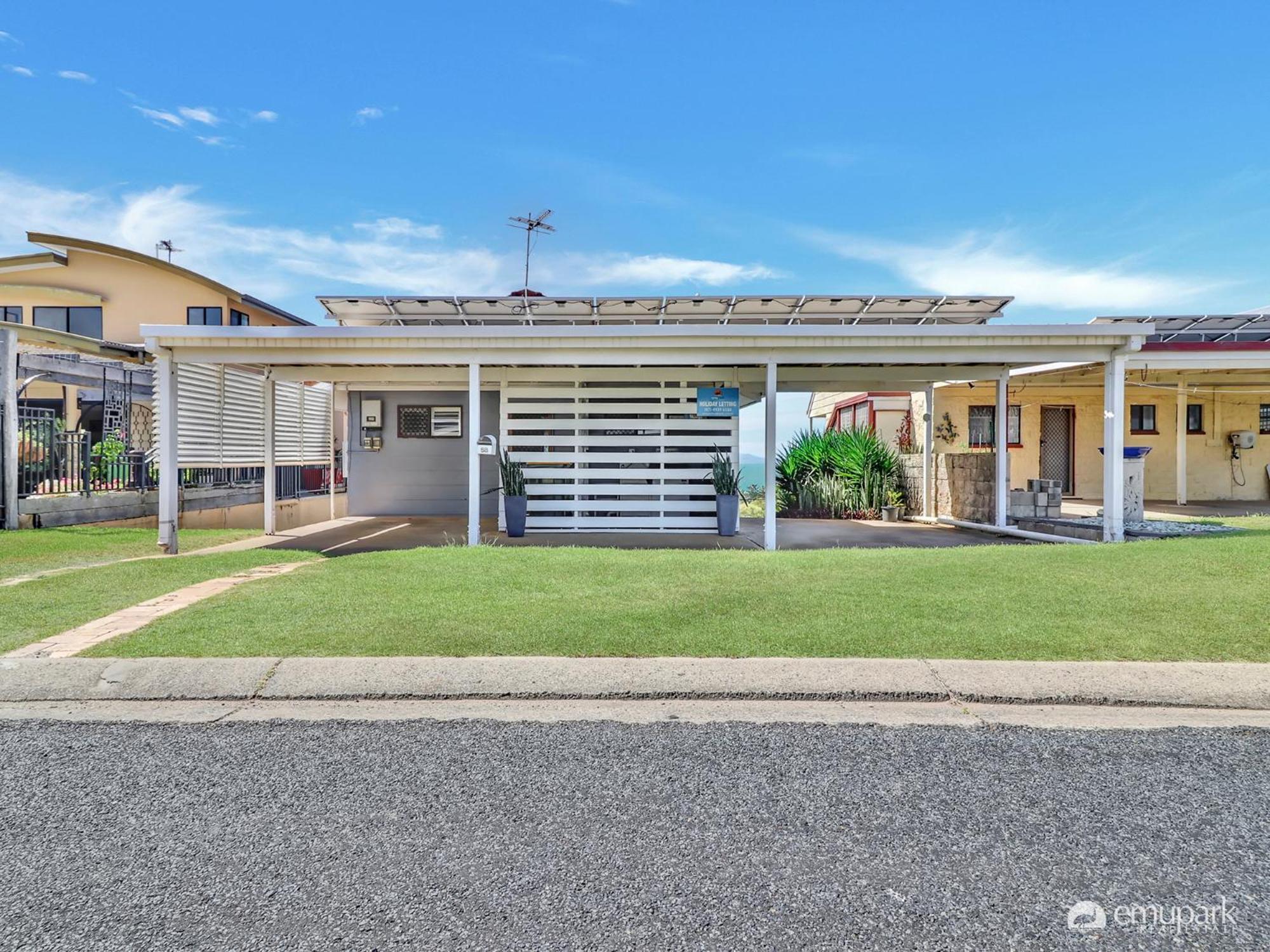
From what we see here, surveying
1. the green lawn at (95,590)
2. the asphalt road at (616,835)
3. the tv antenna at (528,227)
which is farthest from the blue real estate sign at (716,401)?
the tv antenna at (528,227)

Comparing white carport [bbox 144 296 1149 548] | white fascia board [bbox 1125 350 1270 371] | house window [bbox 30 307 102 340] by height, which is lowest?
white carport [bbox 144 296 1149 548]

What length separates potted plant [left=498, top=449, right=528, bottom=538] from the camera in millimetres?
10703

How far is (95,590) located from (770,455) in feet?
25.0

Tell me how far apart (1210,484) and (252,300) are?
2668 centimetres

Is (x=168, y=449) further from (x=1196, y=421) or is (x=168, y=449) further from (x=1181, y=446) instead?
(x=1196, y=421)

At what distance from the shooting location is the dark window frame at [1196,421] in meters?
17.6

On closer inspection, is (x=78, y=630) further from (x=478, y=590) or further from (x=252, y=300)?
(x=252, y=300)

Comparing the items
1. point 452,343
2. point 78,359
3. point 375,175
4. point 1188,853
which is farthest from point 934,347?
point 375,175

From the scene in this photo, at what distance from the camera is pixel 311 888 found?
2.25 meters

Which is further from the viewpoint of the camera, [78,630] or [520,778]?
[78,630]

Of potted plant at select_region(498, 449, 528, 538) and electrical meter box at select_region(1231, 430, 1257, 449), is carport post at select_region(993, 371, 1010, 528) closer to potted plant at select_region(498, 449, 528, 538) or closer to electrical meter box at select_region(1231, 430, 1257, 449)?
potted plant at select_region(498, 449, 528, 538)

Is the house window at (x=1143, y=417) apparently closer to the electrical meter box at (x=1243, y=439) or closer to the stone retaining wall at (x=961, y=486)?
the electrical meter box at (x=1243, y=439)

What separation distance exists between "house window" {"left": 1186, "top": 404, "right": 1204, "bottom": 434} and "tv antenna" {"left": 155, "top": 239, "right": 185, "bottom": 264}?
1237 inches

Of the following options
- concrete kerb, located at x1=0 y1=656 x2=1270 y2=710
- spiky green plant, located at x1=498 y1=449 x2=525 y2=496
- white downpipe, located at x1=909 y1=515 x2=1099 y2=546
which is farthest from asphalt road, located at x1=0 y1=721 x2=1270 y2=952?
spiky green plant, located at x1=498 y1=449 x2=525 y2=496
